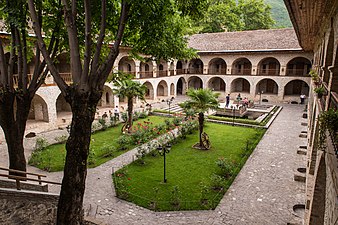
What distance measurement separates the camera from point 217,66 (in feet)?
120

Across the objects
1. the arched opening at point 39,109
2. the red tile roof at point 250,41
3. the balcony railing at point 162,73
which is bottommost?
the arched opening at point 39,109

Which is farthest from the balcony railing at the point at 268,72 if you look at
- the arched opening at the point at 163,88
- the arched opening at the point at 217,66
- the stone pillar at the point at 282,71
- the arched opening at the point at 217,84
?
the arched opening at the point at 163,88

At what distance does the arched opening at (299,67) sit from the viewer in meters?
30.4

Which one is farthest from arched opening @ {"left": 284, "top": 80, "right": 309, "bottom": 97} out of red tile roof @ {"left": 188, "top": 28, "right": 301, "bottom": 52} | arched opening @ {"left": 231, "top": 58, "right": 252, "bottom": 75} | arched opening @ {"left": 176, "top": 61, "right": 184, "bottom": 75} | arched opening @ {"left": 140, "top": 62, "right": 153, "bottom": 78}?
arched opening @ {"left": 140, "top": 62, "right": 153, "bottom": 78}

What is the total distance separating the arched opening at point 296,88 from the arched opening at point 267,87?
131 centimetres

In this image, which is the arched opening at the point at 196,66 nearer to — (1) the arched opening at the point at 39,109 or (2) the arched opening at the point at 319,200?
(1) the arched opening at the point at 39,109

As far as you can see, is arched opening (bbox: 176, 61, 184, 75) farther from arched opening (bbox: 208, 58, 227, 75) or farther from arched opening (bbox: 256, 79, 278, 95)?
arched opening (bbox: 256, 79, 278, 95)

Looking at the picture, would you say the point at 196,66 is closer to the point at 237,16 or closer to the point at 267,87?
the point at 267,87

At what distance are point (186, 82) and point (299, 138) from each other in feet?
72.6

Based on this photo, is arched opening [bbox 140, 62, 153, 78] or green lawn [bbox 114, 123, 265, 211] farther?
arched opening [bbox 140, 62, 153, 78]

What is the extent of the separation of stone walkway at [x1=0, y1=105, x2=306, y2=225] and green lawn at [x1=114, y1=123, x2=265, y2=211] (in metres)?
0.38

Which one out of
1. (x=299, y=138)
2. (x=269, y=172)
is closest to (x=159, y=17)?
(x=269, y=172)

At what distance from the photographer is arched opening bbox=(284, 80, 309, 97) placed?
31.2m

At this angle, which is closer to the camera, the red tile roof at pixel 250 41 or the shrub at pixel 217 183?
the shrub at pixel 217 183
